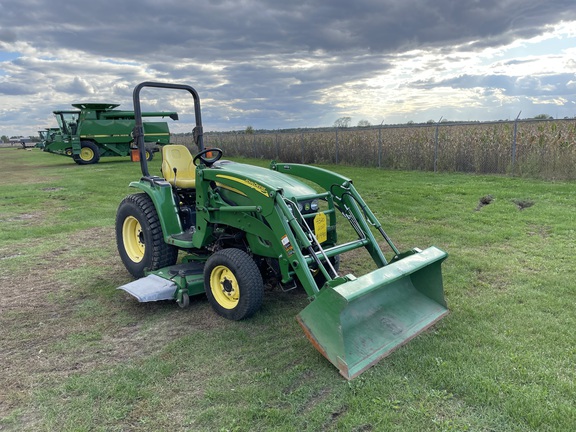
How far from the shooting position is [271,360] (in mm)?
3189

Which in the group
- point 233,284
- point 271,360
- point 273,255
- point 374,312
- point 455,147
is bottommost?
point 271,360

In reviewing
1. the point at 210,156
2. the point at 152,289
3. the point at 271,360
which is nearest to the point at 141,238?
the point at 152,289

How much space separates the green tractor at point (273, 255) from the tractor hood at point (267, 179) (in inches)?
0.6

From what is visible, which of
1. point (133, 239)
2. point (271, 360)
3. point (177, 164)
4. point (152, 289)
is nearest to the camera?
point (271, 360)

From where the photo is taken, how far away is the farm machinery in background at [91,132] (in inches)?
796

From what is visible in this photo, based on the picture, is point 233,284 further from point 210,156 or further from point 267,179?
point 210,156

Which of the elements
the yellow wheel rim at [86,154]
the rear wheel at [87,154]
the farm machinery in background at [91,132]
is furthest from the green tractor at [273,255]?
the yellow wheel rim at [86,154]

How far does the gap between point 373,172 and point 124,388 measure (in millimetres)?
12653

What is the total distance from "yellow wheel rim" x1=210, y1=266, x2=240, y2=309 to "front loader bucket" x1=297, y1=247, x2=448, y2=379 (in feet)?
3.01

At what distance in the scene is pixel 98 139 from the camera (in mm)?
20766

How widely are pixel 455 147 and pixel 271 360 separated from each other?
12446mm

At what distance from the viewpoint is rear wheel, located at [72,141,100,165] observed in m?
20.7

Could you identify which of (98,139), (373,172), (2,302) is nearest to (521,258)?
(2,302)

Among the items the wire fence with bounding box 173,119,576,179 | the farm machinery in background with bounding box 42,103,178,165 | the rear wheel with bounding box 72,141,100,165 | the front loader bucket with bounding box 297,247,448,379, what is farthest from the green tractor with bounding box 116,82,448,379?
the rear wheel with bounding box 72,141,100,165
